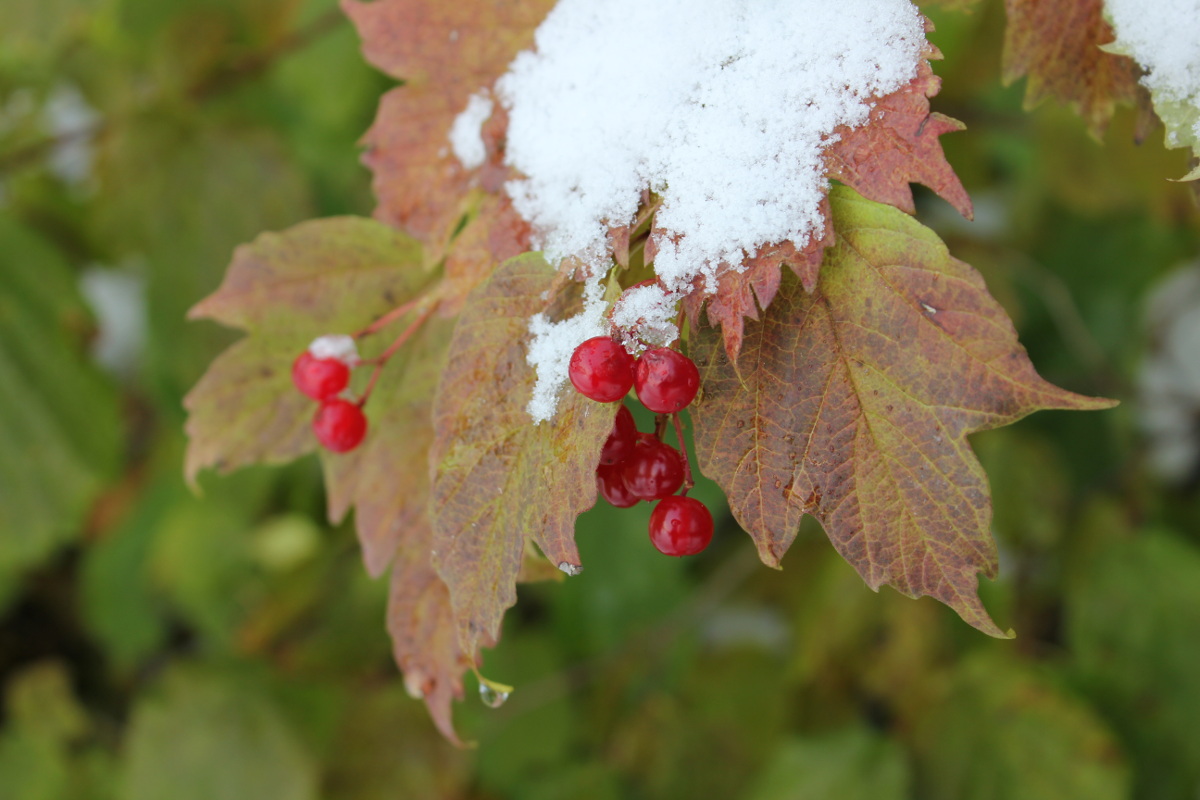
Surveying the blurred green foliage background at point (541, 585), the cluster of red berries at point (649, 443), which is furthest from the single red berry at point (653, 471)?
the blurred green foliage background at point (541, 585)

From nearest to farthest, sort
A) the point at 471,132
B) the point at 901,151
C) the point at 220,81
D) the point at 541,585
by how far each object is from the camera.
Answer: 1. the point at 901,151
2. the point at 471,132
3. the point at 220,81
4. the point at 541,585

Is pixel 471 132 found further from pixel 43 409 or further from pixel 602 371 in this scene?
pixel 43 409

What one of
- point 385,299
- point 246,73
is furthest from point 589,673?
point 246,73

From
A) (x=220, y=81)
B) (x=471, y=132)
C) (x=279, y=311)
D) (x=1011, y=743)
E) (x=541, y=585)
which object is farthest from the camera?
(x=541, y=585)

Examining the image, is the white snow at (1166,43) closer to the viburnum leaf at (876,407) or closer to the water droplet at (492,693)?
the viburnum leaf at (876,407)

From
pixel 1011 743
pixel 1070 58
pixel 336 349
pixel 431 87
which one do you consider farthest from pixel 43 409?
pixel 1011 743

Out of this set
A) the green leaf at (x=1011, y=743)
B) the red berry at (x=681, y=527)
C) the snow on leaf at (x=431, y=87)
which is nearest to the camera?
the red berry at (x=681, y=527)

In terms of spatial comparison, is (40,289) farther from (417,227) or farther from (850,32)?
(850,32)
